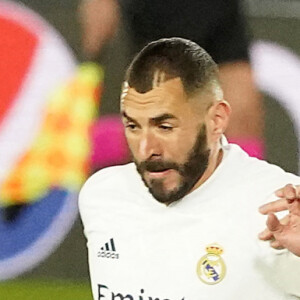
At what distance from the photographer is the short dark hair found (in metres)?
1.06

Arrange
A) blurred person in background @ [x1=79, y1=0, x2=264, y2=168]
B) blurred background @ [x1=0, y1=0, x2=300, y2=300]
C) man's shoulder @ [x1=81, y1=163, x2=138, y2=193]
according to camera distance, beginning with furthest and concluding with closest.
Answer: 1. blurred background @ [x1=0, y1=0, x2=300, y2=300]
2. blurred person in background @ [x1=79, y1=0, x2=264, y2=168]
3. man's shoulder @ [x1=81, y1=163, x2=138, y2=193]

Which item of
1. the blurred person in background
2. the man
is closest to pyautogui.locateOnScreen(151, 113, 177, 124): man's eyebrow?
the man

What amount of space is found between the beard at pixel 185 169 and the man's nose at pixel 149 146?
1 cm

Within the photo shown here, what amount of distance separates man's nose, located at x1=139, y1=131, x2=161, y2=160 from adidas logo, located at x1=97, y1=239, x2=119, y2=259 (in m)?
0.15

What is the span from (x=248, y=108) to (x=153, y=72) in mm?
551

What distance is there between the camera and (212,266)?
41.2 inches

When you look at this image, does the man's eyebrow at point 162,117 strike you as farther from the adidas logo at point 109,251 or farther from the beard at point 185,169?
the adidas logo at point 109,251

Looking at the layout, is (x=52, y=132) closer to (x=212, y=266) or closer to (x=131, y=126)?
(x=131, y=126)

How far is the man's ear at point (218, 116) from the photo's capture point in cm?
108

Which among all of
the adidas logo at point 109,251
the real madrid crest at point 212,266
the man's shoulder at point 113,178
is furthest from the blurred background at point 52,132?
the real madrid crest at point 212,266

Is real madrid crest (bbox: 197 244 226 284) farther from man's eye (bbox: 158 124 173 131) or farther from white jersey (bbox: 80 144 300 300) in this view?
man's eye (bbox: 158 124 173 131)

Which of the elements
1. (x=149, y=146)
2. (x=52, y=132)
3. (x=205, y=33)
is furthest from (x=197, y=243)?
(x=52, y=132)

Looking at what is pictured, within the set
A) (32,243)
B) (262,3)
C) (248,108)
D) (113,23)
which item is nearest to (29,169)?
(32,243)

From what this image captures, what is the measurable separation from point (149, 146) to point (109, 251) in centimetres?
17
